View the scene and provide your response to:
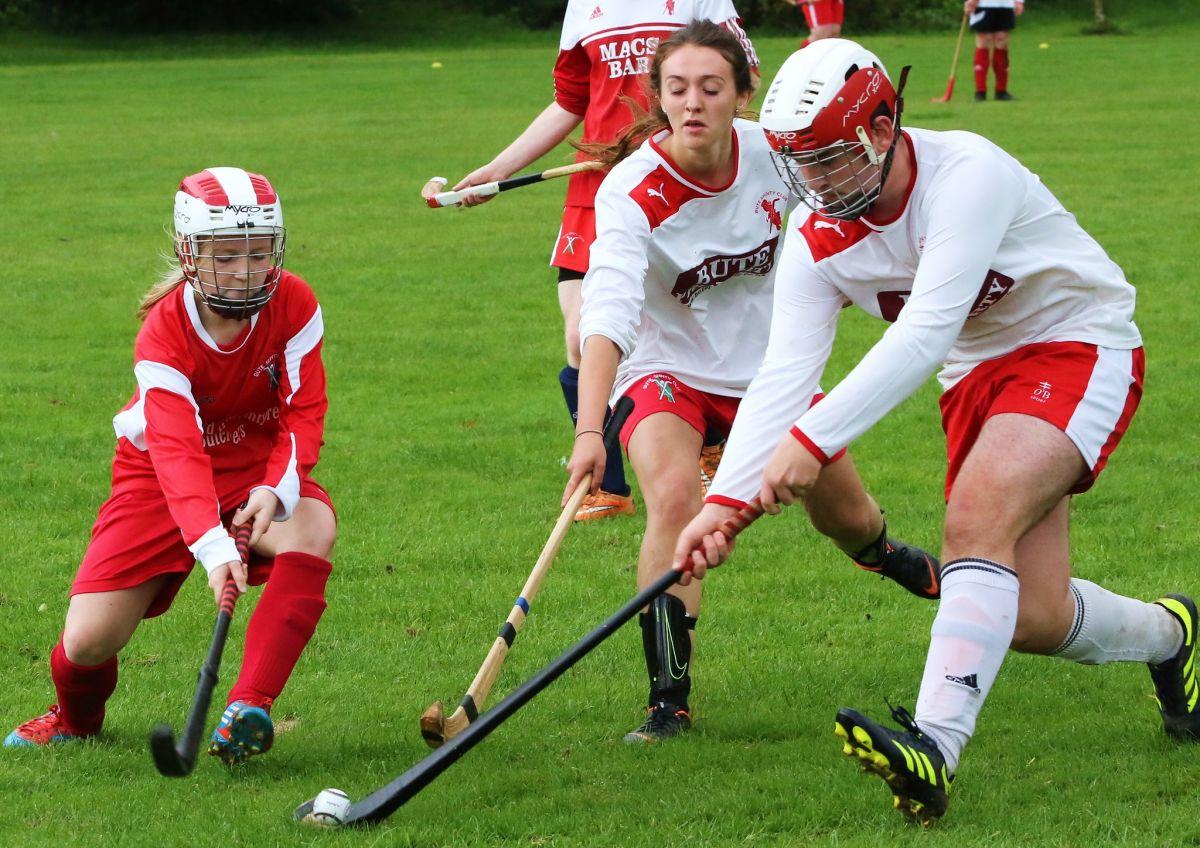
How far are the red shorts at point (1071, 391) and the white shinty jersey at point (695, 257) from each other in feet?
3.30

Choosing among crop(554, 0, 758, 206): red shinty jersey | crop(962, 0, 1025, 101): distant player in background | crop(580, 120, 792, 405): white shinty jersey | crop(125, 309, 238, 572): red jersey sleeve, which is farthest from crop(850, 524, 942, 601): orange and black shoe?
crop(962, 0, 1025, 101): distant player in background

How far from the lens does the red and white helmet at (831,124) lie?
3602 mm

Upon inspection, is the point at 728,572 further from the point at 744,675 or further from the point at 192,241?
the point at 192,241

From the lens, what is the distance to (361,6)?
3675 centimetres

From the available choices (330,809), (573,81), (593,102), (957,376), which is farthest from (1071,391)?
(573,81)

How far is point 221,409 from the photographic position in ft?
14.3

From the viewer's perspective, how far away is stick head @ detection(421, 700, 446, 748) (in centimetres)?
377

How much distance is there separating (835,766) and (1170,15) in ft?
108

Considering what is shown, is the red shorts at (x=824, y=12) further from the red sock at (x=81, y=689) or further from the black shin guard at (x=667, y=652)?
the red sock at (x=81, y=689)

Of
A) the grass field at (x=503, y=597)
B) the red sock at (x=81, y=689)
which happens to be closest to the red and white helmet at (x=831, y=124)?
the grass field at (x=503, y=597)

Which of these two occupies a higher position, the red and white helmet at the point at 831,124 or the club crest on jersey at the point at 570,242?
the red and white helmet at the point at 831,124

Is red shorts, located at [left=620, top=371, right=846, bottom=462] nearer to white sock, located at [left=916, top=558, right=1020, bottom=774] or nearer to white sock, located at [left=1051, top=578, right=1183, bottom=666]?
white sock, located at [left=1051, top=578, right=1183, bottom=666]

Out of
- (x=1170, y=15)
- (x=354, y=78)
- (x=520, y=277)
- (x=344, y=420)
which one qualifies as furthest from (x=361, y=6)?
(x=344, y=420)

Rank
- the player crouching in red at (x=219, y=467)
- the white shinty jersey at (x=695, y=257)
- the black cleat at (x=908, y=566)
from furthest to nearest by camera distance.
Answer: the black cleat at (x=908, y=566) → the white shinty jersey at (x=695, y=257) → the player crouching in red at (x=219, y=467)
